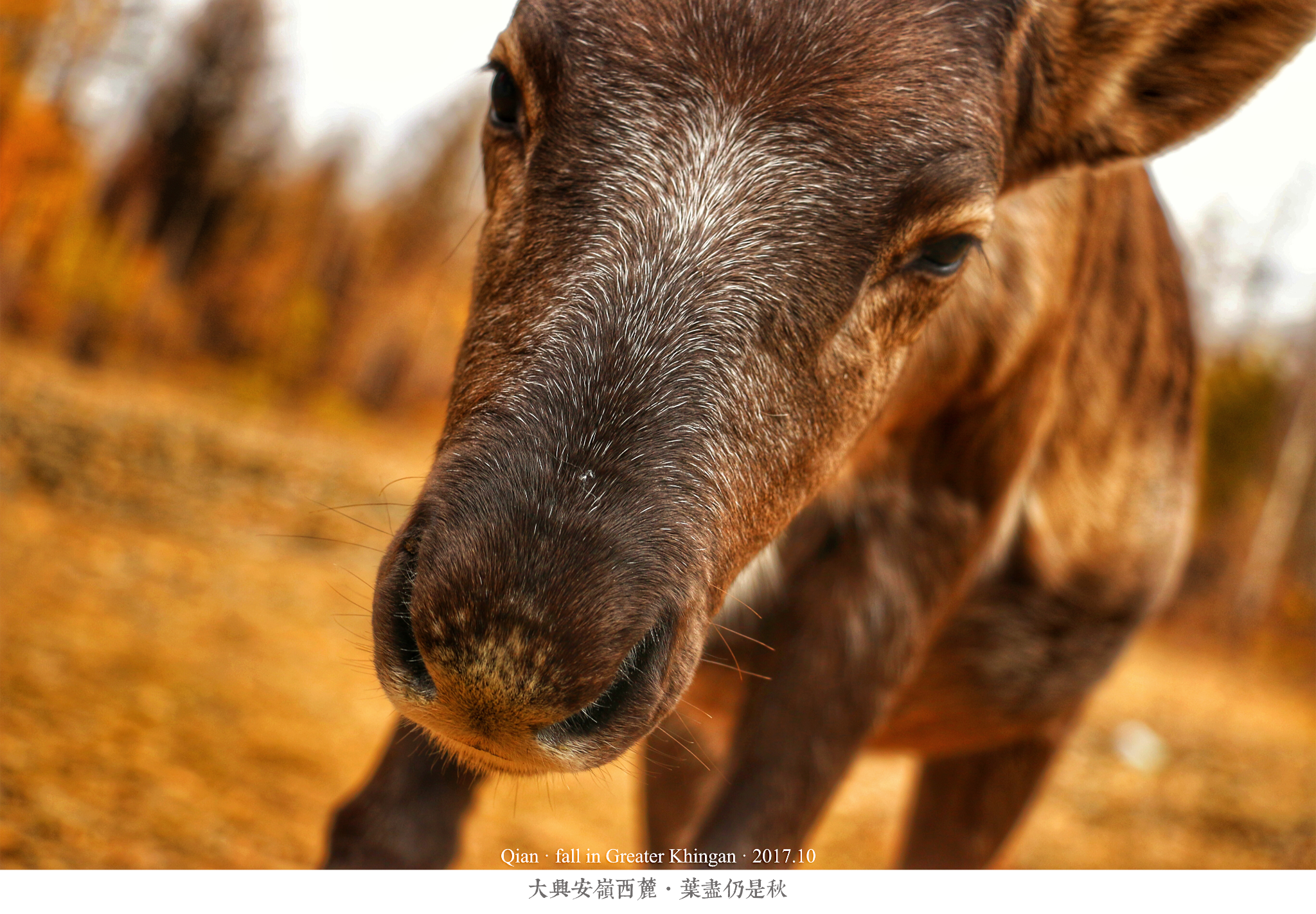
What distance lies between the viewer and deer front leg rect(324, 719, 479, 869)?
198cm

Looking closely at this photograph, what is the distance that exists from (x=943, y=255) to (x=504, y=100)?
76cm

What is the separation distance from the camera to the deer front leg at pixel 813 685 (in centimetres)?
205

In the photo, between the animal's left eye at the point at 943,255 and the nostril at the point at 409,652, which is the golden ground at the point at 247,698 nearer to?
the nostril at the point at 409,652

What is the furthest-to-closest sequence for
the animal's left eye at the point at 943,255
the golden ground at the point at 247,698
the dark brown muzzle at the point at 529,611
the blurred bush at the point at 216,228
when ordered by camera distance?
the blurred bush at the point at 216,228
the golden ground at the point at 247,698
the animal's left eye at the point at 943,255
the dark brown muzzle at the point at 529,611

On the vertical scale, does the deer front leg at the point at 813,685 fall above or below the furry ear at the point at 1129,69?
below

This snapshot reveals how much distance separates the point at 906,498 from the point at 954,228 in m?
0.85

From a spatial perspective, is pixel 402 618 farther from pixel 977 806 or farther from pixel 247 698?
pixel 247 698

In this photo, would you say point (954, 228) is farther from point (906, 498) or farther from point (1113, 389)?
point (1113, 389)

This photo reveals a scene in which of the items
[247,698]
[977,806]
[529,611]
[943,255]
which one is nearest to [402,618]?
[529,611]

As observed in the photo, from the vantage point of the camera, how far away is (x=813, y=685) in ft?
7.05

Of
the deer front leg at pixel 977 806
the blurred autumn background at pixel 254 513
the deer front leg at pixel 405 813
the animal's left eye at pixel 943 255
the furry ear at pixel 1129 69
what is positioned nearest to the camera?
the animal's left eye at pixel 943 255

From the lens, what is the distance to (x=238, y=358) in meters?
9.38

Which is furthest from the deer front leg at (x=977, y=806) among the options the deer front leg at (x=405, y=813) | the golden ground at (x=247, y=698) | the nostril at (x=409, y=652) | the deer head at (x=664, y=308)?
the nostril at (x=409, y=652)

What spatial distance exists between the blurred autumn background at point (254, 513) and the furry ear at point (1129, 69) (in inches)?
45.9
